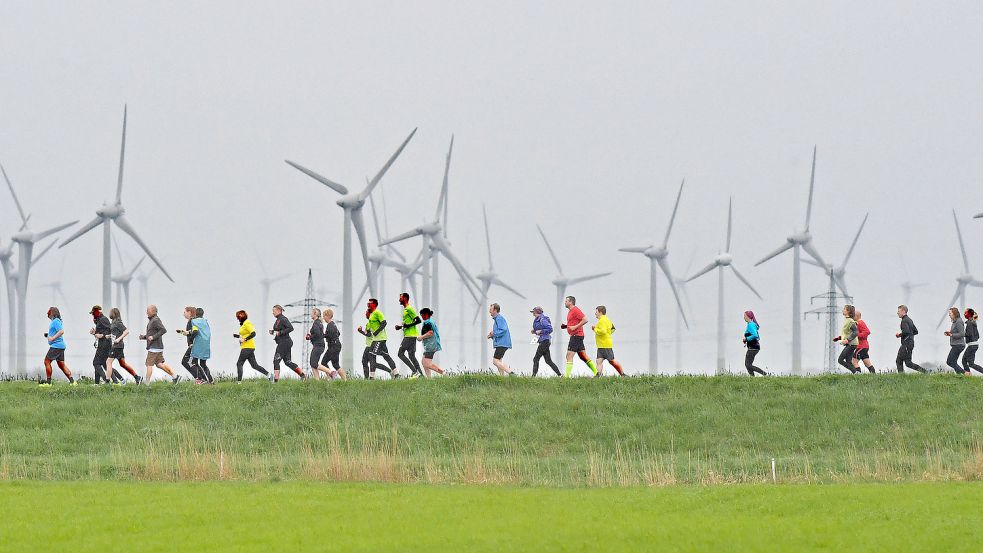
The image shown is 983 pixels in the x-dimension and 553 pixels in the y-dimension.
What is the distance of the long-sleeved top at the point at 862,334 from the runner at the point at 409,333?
37.9ft

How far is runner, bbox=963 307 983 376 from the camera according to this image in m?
34.9

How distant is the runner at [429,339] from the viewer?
115ft

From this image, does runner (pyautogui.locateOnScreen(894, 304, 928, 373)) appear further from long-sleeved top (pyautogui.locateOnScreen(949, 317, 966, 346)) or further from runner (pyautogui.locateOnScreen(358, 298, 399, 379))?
runner (pyautogui.locateOnScreen(358, 298, 399, 379))

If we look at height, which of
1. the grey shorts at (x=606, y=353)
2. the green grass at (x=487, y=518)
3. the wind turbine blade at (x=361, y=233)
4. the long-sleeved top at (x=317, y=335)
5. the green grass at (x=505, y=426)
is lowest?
the green grass at (x=487, y=518)

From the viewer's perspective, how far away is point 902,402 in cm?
3312

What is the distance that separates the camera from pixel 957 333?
35.1 meters

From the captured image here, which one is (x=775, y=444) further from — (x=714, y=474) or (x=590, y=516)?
(x=590, y=516)

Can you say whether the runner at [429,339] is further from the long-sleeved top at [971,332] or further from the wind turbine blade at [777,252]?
the wind turbine blade at [777,252]

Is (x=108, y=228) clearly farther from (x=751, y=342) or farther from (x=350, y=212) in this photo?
(x=751, y=342)

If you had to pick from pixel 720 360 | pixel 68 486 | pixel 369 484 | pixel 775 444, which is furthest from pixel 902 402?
pixel 720 360

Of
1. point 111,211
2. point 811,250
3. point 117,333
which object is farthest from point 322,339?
point 811,250

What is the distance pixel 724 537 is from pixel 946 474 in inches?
355

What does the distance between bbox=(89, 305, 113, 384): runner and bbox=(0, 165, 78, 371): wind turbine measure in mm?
31326

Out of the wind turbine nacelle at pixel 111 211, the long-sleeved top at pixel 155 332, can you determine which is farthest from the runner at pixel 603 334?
the wind turbine nacelle at pixel 111 211
